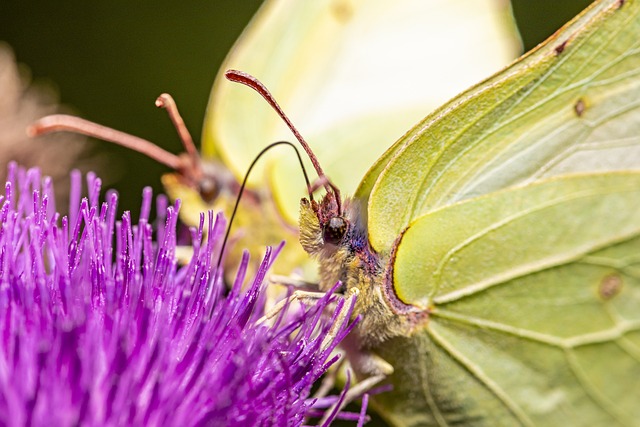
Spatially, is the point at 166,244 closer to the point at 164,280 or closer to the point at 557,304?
the point at 164,280

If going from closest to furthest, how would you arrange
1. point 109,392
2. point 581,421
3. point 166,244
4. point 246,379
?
1. point 109,392
2. point 246,379
3. point 581,421
4. point 166,244

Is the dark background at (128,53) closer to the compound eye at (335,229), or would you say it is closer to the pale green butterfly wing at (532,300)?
the compound eye at (335,229)

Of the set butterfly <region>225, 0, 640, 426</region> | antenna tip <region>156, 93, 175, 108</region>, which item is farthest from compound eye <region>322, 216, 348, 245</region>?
antenna tip <region>156, 93, 175, 108</region>

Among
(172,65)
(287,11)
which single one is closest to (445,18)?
(287,11)

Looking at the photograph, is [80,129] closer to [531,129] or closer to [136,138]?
[136,138]

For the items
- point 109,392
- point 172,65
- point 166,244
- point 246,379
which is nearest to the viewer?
point 109,392

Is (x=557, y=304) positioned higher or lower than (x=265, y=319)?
lower

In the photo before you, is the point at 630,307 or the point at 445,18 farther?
the point at 445,18

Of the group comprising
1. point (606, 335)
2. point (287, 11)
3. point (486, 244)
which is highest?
point (287, 11)
